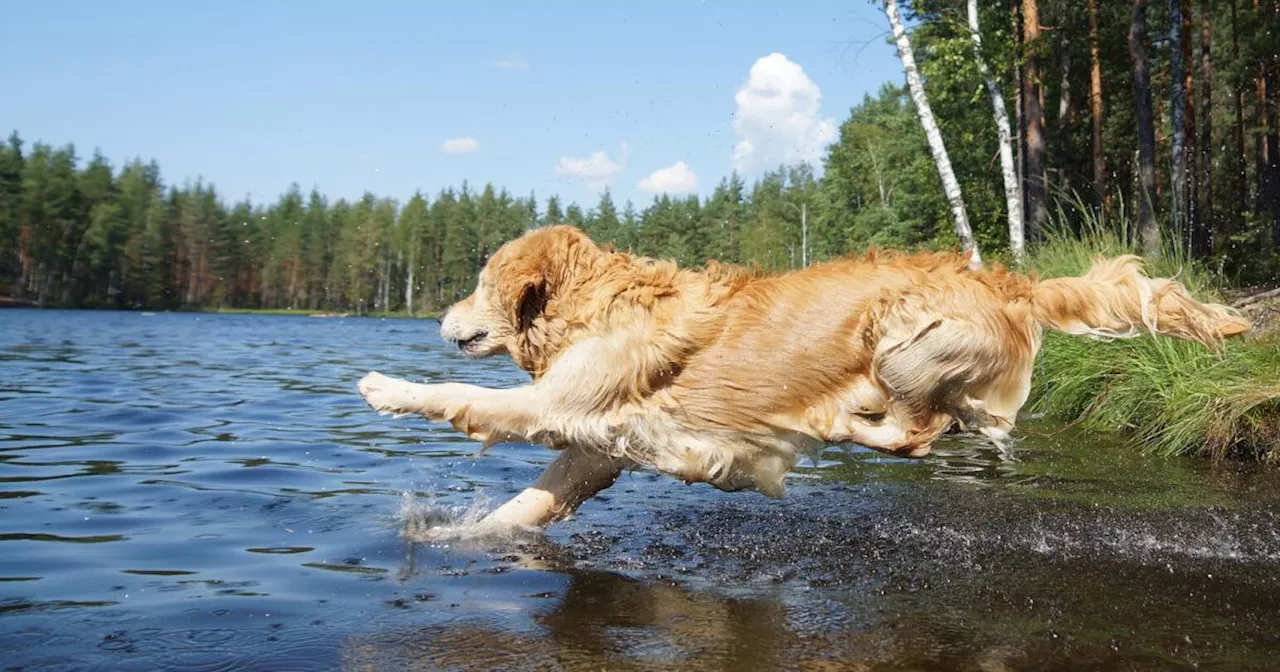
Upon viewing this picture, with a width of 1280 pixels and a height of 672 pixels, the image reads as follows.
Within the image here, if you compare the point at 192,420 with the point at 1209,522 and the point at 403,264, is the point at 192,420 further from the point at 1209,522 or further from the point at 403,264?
the point at 403,264

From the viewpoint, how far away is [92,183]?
8944 centimetres

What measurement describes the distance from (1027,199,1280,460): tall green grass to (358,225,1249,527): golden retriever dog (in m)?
2.83

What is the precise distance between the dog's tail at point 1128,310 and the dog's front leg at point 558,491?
2.70 meters

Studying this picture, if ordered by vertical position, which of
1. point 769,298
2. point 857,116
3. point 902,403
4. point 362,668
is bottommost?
point 362,668

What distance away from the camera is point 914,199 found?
51.4m

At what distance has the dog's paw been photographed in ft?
18.6

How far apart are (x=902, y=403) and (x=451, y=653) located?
2901 millimetres

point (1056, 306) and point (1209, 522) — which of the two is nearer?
point (1056, 306)

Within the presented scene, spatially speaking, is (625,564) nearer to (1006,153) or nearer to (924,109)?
(924,109)

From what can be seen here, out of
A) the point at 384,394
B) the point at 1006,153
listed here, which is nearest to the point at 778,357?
the point at 384,394

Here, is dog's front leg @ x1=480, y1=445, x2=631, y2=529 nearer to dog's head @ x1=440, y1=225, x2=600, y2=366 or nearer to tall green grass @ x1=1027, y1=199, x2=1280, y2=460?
dog's head @ x1=440, y1=225, x2=600, y2=366

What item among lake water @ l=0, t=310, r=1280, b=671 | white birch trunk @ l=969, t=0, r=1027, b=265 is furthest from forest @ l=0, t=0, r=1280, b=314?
lake water @ l=0, t=310, r=1280, b=671

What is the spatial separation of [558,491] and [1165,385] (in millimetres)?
7336

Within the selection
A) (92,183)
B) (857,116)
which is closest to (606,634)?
(857,116)
